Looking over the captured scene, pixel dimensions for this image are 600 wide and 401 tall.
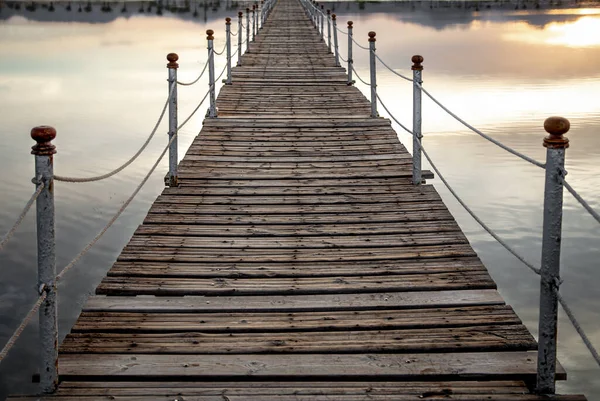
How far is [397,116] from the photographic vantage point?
16656mm

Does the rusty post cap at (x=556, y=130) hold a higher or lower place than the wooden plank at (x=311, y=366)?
higher

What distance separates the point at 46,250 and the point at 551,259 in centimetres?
209

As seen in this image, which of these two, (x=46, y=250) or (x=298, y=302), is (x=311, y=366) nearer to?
(x=298, y=302)

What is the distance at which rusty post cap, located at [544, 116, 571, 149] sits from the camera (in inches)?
119

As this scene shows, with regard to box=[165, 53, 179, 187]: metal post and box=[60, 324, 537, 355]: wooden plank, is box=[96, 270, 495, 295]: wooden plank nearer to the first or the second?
box=[60, 324, 537, 355]: wooden plank

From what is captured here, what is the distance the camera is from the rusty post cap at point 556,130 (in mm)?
3021

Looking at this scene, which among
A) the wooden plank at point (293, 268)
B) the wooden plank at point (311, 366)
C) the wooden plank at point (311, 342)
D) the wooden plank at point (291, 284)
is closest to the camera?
the wooden plank at point (311, 366)

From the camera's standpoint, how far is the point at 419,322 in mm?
3805

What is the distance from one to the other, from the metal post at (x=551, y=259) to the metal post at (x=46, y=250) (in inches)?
79.9

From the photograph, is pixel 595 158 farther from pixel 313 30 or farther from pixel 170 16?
pixel 170 16

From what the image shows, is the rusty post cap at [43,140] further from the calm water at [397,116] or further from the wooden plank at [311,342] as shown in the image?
the calm water at [397,116]

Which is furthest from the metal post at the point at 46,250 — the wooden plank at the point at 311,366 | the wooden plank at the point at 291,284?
the wooden plank at the point at 291,284

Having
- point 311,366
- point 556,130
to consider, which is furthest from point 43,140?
point 556,130

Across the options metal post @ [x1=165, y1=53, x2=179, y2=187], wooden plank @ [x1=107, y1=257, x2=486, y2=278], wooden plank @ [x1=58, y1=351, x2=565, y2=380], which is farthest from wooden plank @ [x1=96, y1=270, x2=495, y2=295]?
metal post @ [x1=165, y1=53, x2=179, y2=187]
